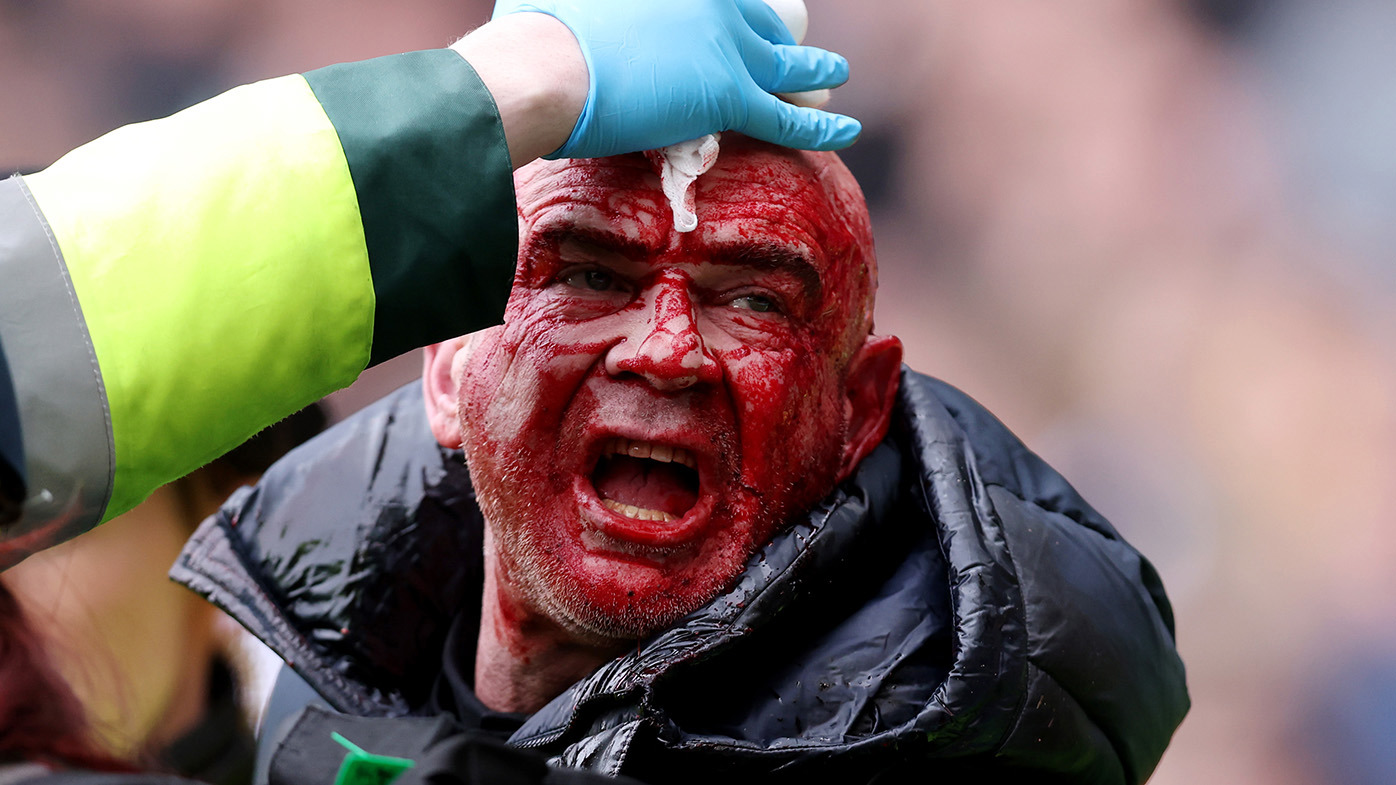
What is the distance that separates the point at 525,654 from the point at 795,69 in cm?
109

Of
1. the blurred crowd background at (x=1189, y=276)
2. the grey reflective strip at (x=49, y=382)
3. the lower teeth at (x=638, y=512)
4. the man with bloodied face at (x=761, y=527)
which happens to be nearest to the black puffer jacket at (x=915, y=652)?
the man with bloodied face at (x=761, y=527)

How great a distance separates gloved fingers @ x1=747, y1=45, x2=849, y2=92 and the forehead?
102 mm

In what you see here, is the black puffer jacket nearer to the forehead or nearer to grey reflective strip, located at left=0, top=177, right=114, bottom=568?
the forehead

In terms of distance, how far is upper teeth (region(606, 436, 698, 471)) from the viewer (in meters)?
1.80

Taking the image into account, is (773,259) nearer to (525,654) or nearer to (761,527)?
(761,527)

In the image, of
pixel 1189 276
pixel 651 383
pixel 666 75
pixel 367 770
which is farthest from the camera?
pixel 1189 276

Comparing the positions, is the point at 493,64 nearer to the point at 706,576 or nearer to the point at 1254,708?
the point at 706,576

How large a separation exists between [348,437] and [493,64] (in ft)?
4.00

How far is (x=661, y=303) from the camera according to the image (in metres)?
1.76

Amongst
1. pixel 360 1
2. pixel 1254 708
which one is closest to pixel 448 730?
pixel 1254 708

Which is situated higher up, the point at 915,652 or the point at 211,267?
the point at 211,267

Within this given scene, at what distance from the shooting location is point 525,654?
206cm

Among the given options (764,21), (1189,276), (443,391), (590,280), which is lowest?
(1189,276)

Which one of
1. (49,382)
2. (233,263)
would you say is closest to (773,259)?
(233,263)
